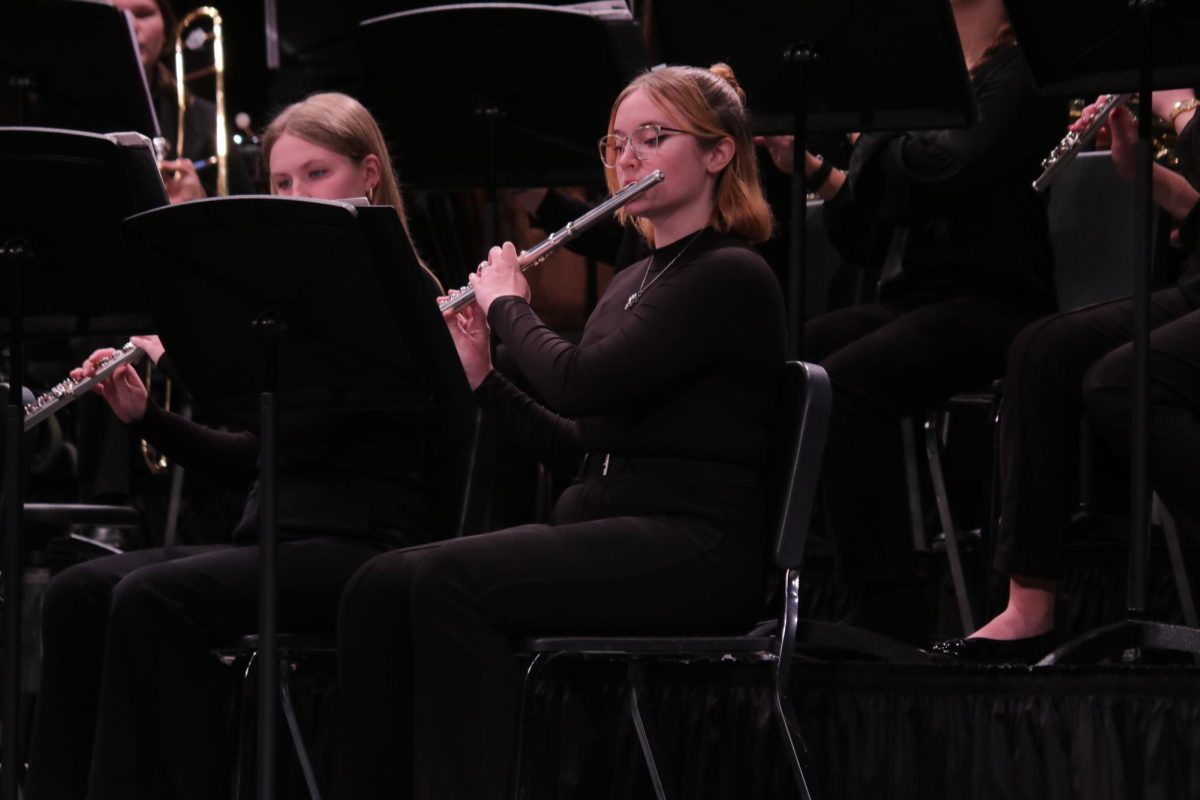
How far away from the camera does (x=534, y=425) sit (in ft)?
8.41

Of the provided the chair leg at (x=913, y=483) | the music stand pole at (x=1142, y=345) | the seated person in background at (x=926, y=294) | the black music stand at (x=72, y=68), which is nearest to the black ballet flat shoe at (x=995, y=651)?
the music stand pole at (x=1142, y=345)

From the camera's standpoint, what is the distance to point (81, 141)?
7.55 ft

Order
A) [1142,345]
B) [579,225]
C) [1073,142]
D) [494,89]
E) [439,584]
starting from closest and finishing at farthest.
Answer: [439,584], [1142,345], [579,225], [1073,142], [494,89]

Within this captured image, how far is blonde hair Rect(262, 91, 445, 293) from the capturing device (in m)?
2.86

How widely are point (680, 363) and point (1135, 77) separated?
2.94 feet

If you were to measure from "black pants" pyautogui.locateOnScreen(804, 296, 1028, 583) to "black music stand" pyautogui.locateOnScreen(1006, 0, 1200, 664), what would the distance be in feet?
1.89

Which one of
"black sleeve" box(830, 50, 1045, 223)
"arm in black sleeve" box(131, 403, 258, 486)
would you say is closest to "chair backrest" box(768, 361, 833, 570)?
"black sleeve" box(830, 50, 1045, 223)

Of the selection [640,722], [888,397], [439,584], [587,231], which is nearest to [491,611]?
[439,584]

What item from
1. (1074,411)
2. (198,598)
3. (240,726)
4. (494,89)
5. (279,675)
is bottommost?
(240,726)

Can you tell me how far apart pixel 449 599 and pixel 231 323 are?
19.1 inches

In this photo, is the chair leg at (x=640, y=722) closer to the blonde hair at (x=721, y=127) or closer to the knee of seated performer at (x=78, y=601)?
the blonde hair at (x=721, y=127)

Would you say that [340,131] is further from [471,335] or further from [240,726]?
[240,726]

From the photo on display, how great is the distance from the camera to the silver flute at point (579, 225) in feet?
7.87

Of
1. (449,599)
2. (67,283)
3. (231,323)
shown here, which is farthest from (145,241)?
(449,599)
